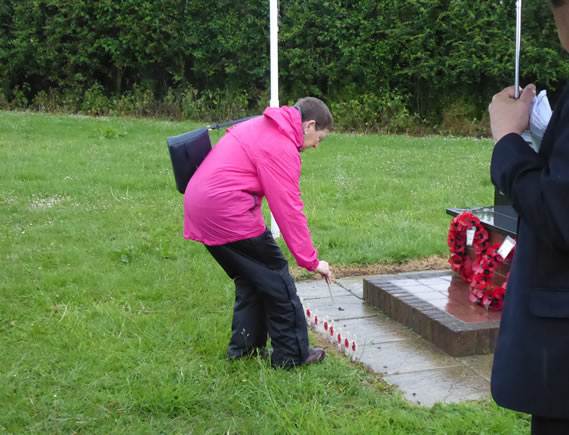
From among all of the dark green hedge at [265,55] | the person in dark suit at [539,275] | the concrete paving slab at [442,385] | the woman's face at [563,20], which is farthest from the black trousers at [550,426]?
the dark green hedge at [265,55]

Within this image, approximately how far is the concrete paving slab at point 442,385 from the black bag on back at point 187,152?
1.74 metres

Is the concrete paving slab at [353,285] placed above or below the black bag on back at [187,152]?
below

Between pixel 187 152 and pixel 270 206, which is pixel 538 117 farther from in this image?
pixel 187 152

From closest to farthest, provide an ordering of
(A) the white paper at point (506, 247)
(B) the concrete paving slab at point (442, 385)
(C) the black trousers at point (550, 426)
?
(C) the black trousers at point (550, 426) < (B) the concrete paving slab at point (442, 385) < (A) the white paper at point (506, 247)

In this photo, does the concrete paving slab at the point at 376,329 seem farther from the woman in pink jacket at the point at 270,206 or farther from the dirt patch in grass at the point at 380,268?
the dirt patch in grass at the point at 380,268

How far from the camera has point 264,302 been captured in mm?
4078

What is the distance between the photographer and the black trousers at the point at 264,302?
395cm

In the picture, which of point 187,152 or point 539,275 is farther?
point 187,152

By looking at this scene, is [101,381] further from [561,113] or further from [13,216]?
[13,216]

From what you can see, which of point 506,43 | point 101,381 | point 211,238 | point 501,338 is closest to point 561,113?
point 501,338

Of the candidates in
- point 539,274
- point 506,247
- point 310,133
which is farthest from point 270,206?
point 539,274

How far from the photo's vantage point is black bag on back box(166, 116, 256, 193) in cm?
398

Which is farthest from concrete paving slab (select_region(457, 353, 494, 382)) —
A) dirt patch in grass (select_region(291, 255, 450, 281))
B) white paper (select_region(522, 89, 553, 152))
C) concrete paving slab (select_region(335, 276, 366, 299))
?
white paper (select_region(522, 89, 553, 152))

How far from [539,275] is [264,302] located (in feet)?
8.02
